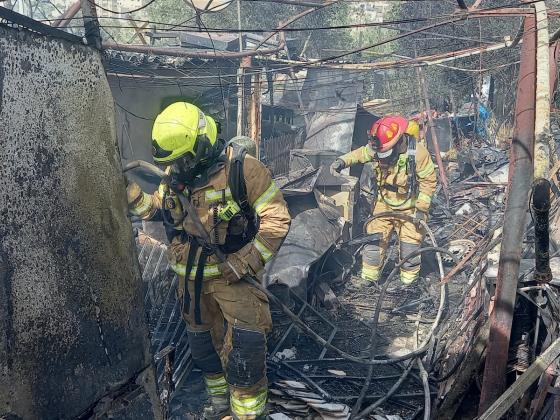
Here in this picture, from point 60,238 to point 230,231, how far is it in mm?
1790

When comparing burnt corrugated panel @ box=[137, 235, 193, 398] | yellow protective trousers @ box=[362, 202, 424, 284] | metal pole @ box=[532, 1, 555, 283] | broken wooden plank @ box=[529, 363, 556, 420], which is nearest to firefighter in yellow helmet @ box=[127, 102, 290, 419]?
burnt corrugated panel @ box=[137, 235, 193, 398]

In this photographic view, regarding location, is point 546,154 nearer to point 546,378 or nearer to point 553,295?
point 553,295

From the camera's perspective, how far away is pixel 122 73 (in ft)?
33.5

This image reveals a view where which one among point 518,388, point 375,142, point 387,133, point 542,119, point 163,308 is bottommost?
point 163,308

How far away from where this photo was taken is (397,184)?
7.22 metres

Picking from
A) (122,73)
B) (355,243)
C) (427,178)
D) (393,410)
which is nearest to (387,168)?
(427,178)

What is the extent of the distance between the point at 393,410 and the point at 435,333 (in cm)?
141

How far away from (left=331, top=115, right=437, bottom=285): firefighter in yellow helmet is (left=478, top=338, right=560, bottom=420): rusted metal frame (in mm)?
5166

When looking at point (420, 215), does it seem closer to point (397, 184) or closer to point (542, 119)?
point (397, 184)

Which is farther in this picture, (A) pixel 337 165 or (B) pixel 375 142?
(A) pixel 337 165

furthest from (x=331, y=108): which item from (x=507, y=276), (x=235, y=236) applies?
(x=507, y=276)

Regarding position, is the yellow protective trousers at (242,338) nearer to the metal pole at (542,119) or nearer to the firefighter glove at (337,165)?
the metal pole at (542,119)

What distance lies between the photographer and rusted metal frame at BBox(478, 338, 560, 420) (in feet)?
5.59

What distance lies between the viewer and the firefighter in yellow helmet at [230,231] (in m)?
3.46
